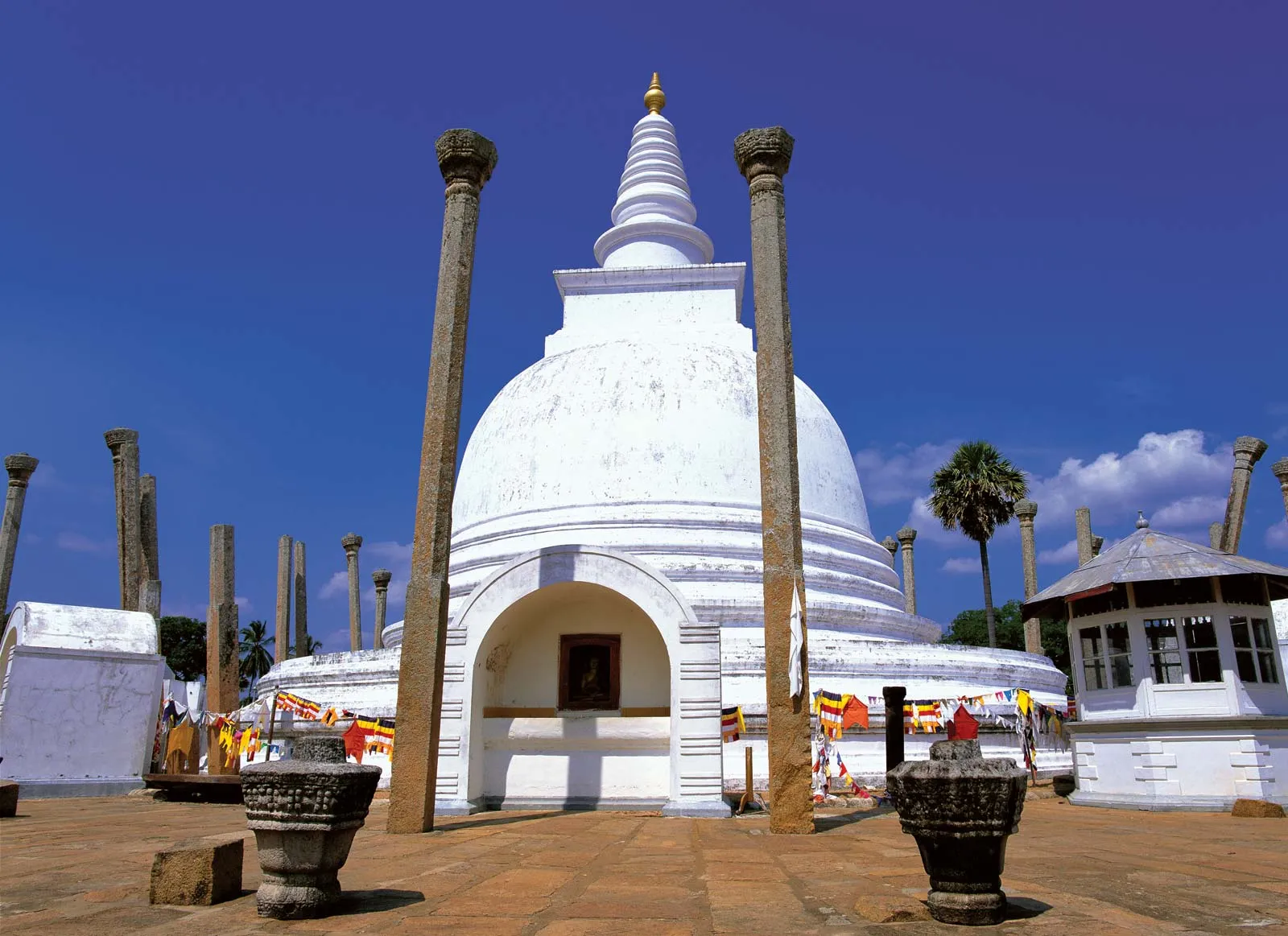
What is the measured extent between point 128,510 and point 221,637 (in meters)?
3.98

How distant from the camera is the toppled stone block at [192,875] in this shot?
5.83 m

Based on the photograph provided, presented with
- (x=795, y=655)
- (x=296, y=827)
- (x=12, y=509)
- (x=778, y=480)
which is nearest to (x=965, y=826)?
(x=296, y=827)

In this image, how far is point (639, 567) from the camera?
12.6 meters

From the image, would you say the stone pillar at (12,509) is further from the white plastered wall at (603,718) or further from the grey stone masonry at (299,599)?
the white plastered wall at (603,718)

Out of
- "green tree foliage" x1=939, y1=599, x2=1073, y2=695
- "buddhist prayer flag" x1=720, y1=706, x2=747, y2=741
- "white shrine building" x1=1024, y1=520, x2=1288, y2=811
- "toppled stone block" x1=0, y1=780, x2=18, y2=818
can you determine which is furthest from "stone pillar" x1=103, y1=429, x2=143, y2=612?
"green tree foliage" x1=939, y1=599, x2=1073, y2=695

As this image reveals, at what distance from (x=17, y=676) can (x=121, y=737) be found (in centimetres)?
215

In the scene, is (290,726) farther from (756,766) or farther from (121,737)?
(756,766)

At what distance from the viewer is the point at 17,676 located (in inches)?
682

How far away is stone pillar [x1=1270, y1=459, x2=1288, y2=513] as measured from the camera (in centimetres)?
2231

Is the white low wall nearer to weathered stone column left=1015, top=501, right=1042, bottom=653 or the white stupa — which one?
the white stupa

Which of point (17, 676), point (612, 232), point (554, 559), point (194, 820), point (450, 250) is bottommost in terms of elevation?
point (194, 820)

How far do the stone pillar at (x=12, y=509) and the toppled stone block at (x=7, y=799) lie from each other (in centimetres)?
1772

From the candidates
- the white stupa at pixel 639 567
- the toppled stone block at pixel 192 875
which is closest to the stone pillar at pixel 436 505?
the white stupa at pixel 639 567

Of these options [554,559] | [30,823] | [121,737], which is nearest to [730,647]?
[554,559]
